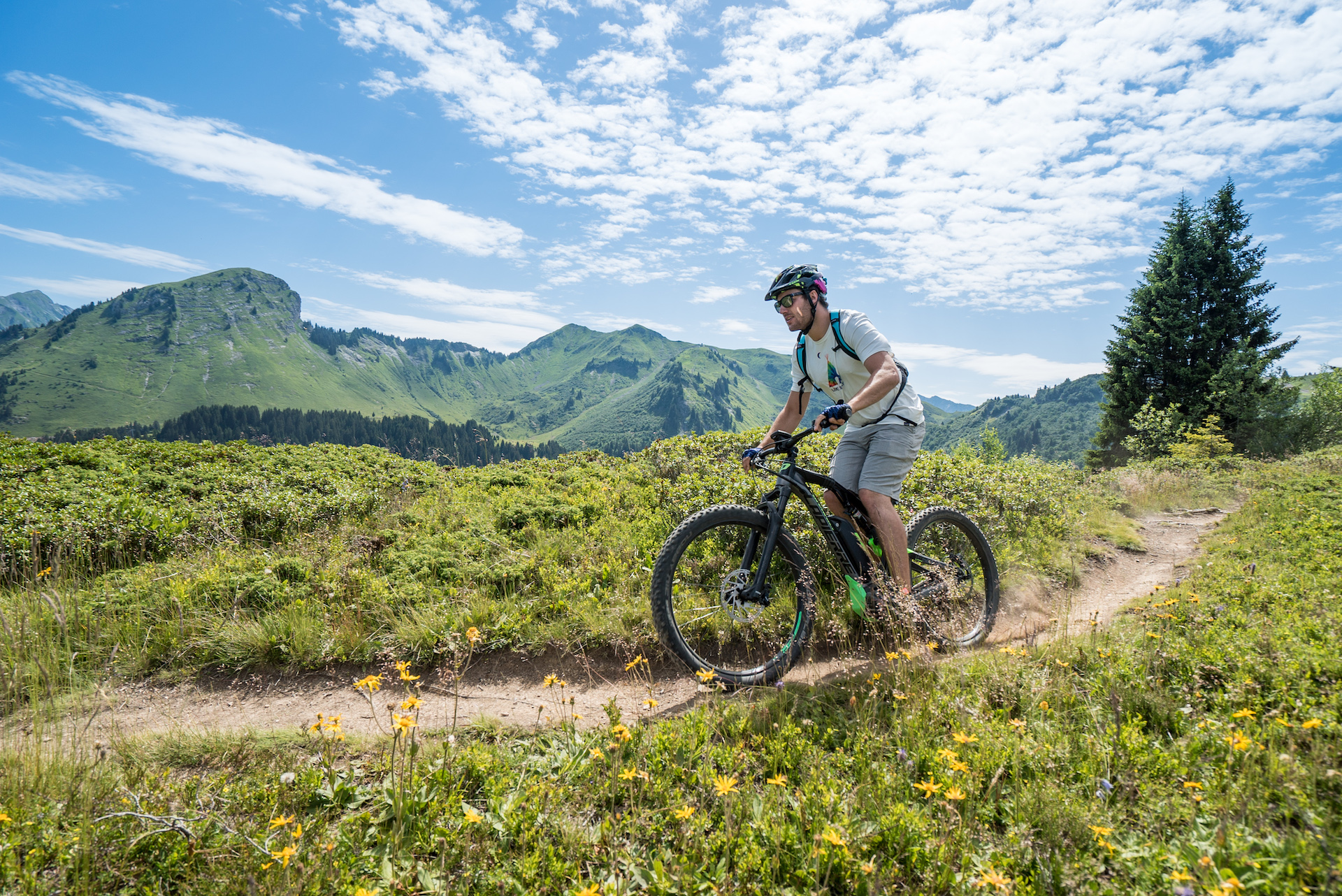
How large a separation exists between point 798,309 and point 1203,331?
44.7 m

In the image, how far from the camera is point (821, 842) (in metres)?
2.53

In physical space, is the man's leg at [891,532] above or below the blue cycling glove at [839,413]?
below

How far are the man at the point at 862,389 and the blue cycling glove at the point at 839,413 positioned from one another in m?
0.45

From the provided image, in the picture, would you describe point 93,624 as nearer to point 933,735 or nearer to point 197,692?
point 197,692

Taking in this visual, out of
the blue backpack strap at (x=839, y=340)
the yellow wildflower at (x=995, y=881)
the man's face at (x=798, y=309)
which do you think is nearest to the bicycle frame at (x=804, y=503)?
the blue backpack strap at (x=839, y=340)

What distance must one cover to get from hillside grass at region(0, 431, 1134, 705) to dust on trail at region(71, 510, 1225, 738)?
192 mm

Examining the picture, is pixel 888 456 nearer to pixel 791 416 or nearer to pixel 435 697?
pixel 791 416

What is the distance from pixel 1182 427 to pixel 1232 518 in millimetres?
25948

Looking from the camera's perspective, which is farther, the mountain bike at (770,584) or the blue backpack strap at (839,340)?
the blue backpack strap at (839,340)

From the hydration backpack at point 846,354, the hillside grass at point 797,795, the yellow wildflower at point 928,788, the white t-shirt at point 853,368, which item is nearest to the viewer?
the hillside grass at point 797,795

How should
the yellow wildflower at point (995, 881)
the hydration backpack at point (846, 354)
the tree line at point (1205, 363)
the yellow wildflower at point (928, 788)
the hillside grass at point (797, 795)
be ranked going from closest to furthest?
1. the yellow wildflower at point (995, 881)
2. the hillside grass at point (797, 795)
3. the yellow wildflower at point (928, 788)
4. the hydration backpack at point (846, 354)
5. the tree line at point (1205, 363)

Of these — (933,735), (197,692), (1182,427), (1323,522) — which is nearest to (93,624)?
Result: (197,692)

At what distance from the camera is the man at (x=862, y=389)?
4.86 m

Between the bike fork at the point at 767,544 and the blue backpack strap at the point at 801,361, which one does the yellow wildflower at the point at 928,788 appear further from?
the blue backpack strap at the point at 801,361
